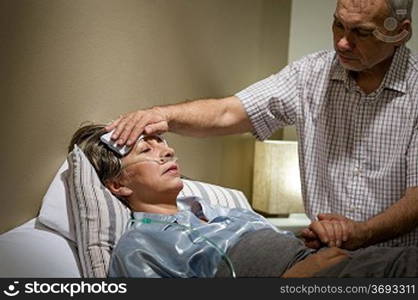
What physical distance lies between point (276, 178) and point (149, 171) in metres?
0.97

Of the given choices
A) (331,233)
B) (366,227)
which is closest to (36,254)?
(331,233)

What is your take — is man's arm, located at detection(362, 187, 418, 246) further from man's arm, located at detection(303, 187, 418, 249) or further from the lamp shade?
the lamp shade

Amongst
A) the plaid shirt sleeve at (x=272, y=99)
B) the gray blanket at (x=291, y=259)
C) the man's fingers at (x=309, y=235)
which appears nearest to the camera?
the gray blanket at (x=291, y=259)

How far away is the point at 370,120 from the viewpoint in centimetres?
187

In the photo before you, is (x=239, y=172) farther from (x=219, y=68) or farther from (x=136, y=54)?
(x=136, y=54)

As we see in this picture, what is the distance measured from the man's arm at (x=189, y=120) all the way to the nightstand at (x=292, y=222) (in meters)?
0.72

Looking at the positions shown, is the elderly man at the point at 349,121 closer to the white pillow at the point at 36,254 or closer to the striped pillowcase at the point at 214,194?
the striped pillowcase at the point at 214,194

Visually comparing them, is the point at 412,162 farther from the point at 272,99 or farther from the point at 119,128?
the point at 119,128

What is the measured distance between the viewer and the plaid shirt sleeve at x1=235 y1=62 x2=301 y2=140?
200 cm

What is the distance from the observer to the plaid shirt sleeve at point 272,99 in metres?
2.00

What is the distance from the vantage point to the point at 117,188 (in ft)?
5.79

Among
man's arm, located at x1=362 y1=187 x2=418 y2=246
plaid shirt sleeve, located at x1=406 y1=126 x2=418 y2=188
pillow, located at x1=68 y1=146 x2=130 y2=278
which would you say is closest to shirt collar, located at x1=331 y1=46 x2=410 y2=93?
plaid shirt sleeve, located at x1=406 y1=126 x2=418 y2=188

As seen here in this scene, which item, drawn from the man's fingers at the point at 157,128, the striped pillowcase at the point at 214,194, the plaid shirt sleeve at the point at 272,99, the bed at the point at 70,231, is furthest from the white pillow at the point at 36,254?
the plaid shirt sleeve at the point at 272,99

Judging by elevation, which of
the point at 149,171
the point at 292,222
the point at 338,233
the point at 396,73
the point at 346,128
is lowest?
the point at 292,222
